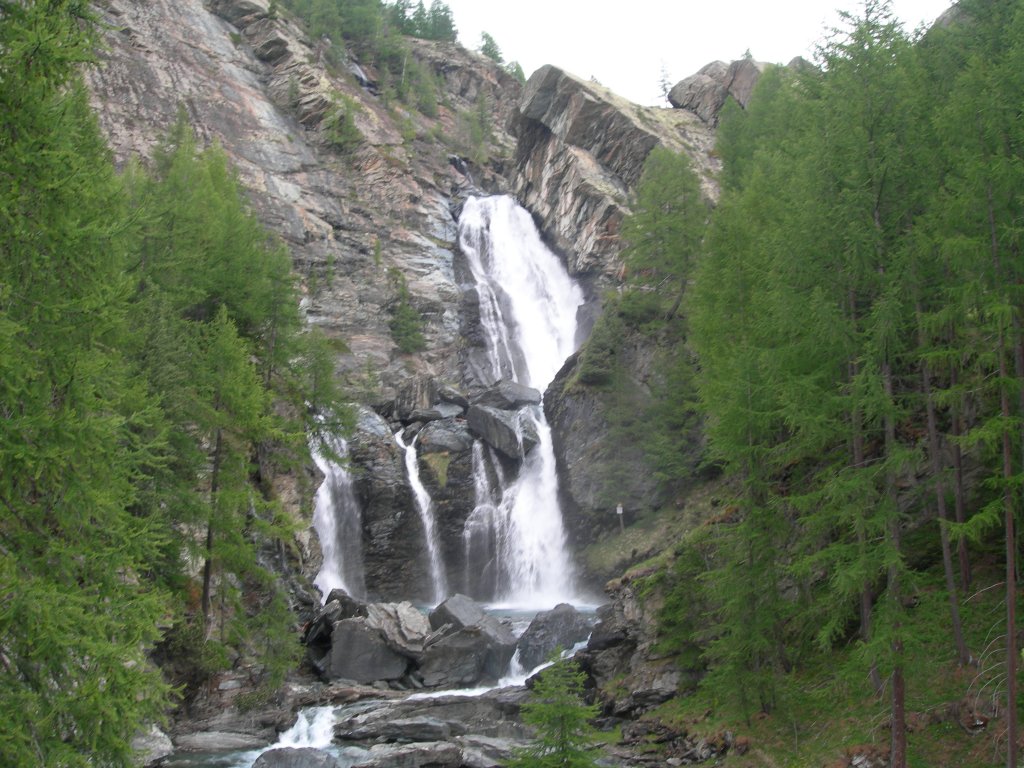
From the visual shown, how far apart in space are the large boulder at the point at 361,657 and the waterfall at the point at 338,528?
31.9 feet

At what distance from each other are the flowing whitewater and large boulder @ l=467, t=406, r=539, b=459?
448 mm

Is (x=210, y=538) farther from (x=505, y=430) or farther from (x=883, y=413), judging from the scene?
(x=505, y=430)

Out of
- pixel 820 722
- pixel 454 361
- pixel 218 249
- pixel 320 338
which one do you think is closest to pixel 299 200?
pixel 454 361

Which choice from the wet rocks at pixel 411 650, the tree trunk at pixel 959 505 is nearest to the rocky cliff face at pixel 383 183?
the wet rocks at pixel 411 650

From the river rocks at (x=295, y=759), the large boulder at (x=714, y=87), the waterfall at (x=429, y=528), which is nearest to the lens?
the river rocks at (x=295, y=759)

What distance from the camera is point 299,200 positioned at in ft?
168

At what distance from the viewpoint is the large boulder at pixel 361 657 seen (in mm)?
22797

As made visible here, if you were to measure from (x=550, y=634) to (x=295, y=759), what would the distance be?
975cm

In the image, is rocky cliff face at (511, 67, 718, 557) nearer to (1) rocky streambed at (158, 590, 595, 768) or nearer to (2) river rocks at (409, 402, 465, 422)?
(2) river rocks at (409, 402, 465, 422)

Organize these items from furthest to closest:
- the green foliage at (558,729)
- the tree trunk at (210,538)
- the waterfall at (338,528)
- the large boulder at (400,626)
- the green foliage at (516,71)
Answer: the green foliage at (516,71)
the waterfall at (338,528)
the large boulder at (400,626)
the tree trunk at (210,538)
the green foliage at (558,729)

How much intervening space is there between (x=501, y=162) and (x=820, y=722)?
207 feet

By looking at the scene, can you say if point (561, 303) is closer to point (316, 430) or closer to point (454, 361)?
point (454, 361)

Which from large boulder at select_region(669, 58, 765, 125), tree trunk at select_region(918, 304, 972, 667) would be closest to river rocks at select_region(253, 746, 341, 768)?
tree trunk at select_region(918, 304, 972, 667)

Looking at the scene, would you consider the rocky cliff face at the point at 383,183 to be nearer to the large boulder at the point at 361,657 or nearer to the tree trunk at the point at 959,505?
the large boulder at the point at 361,657
